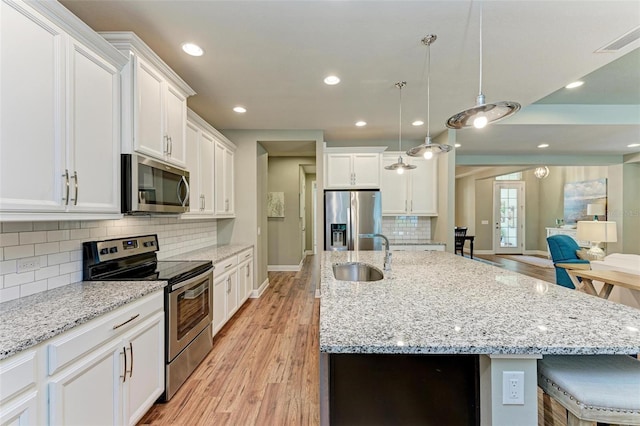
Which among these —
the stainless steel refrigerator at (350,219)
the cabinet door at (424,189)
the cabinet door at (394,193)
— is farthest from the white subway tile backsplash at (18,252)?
the cabinet door at (424,189)

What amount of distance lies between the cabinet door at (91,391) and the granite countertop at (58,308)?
0.69 ft

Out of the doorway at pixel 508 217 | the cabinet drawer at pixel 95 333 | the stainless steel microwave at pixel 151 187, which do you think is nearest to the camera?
the cabinet drawer at pixel 95 333

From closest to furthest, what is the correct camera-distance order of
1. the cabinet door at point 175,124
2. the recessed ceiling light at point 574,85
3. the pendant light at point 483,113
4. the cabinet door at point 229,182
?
1. the pendant light at point 483,113
2. the cabinet door at point 175,124
3. the recessed ceiling light at point 574,85
4. the cabinet door at point 229,182

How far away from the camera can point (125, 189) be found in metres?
1.90

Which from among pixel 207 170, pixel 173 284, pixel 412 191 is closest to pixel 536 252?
pixel 412 191

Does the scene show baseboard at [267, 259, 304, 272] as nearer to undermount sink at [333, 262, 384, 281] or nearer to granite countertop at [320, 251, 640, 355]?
undermount sink at [333, 262, 384, 281]

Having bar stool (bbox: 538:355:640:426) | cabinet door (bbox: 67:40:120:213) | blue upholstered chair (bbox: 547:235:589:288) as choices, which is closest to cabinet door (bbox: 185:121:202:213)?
cabinet door (bbox: 67:40:120:213)

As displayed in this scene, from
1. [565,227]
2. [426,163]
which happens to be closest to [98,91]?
[426,163]

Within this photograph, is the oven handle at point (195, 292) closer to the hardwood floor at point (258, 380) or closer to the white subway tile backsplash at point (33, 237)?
the hardwood floor at point (258, 380)

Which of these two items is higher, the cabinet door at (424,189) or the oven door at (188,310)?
the cabinet door at (424,189)

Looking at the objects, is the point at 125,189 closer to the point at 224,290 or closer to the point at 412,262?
the point at 224,290

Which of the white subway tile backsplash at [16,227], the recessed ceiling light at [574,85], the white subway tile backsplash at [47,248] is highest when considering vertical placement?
the recessed ceiling light at [574,85]

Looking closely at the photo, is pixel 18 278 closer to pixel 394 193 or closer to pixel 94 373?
pixel 94 373

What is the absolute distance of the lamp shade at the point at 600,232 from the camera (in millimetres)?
4348
